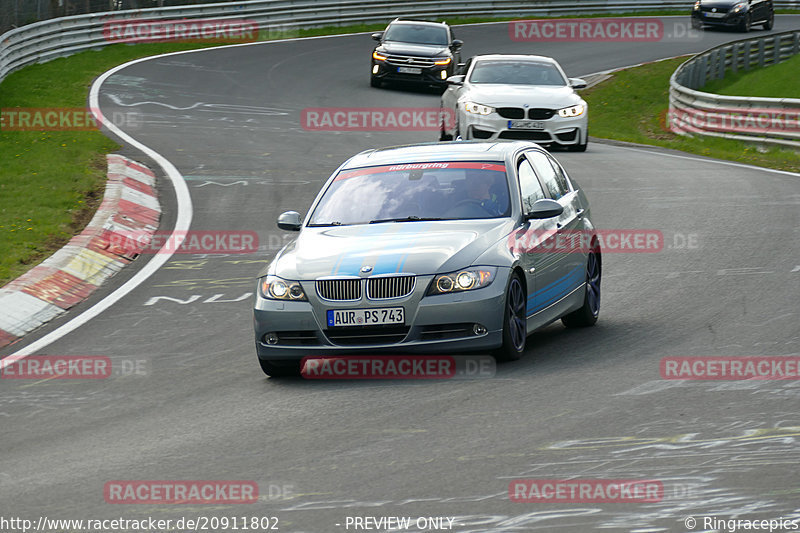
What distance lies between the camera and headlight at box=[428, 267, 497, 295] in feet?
29.1

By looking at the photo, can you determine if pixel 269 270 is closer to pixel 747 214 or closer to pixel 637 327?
pixel 637 327

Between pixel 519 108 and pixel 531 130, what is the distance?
42cm

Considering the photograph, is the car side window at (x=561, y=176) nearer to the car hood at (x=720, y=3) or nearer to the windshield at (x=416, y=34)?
the windshield at (x=416, y=34)

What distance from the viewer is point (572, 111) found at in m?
22.6

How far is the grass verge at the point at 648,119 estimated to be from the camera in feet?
80.9

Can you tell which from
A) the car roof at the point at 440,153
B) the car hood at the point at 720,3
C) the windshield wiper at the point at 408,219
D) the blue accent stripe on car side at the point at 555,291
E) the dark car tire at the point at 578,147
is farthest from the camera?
the car hood at the point at 720,3

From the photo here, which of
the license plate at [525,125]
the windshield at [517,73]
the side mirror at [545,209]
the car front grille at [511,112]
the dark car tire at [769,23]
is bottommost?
the dark car tire at [769,23]

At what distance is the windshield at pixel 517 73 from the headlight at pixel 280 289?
48.1ft

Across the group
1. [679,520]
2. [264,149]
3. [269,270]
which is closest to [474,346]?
[269,270]

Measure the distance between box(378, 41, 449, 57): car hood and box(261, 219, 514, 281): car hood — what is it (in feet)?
81.7

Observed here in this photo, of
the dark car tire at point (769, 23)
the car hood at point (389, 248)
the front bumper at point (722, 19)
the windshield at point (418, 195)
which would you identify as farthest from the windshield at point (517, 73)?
the dark car tire at point (769, 23)

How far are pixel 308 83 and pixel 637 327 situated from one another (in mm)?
24681

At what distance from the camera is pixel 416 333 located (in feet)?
29.0

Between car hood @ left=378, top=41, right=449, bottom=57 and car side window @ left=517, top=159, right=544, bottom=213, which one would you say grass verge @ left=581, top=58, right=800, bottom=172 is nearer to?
car hood @ left=378, top=41, right=449, bottom=57
